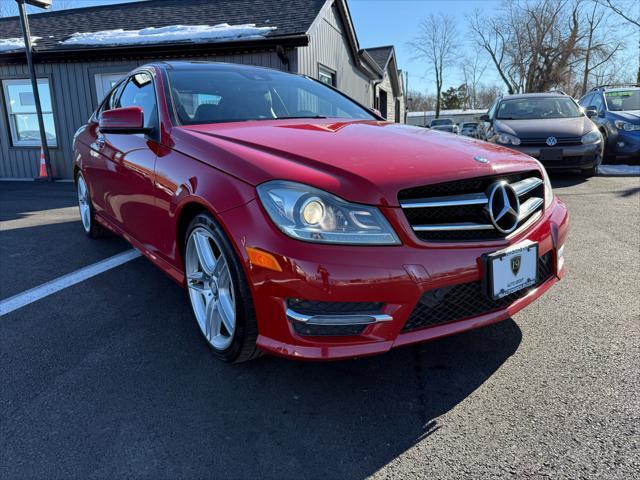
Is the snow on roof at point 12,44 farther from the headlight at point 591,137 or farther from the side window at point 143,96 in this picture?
the headlight at point 591,137

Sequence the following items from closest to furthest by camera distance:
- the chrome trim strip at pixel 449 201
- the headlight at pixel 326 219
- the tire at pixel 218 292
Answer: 1. the headlight at pixel 326 219
2. the chrome trim strip at pixel 449 201
3. the tire at pixel 218 292

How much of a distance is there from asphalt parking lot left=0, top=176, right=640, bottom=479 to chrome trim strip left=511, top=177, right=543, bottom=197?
0.80m

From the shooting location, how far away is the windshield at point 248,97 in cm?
293

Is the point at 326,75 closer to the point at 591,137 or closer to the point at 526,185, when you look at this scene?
the point at 591,137

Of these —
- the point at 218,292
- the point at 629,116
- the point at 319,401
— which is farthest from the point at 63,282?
the point at 629,116

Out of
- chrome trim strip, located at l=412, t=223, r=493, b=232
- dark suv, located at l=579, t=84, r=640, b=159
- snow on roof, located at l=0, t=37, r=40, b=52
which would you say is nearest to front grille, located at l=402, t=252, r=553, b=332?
chrome trim strip, located at l=412, t=223, r=493, b=232

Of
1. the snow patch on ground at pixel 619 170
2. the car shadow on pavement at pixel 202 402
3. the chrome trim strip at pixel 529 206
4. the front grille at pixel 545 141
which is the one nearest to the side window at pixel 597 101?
the snow patch on ground at pixel 619 170

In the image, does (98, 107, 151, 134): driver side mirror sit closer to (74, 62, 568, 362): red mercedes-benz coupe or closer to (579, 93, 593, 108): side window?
(74, 62, 568, 362): red mercedes-benz coupe

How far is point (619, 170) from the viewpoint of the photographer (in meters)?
8.76

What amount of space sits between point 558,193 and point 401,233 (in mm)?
5739

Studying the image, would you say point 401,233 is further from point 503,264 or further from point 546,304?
point 546,304

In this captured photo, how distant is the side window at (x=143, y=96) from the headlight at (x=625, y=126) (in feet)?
31.0

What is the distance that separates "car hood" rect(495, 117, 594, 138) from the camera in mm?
7207

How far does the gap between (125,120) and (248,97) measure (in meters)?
0.81
